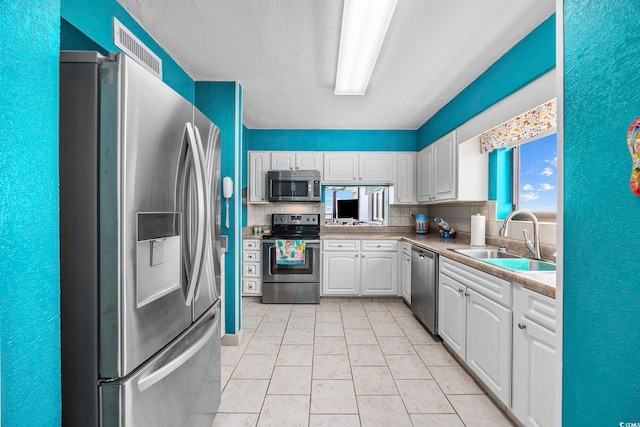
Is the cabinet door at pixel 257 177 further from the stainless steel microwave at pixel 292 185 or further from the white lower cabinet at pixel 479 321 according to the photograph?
the white lower cabinet at pixel 479 321

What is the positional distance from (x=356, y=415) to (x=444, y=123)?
2.95 m

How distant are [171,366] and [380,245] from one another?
3.04 metres

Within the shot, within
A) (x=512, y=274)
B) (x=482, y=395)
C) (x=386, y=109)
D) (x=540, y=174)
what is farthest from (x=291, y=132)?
(x=482, y=395)

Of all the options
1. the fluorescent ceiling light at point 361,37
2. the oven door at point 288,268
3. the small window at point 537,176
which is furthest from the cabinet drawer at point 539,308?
the oven door at point 288,268

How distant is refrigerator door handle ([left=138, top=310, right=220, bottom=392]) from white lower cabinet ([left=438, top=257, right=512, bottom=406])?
5.38ft

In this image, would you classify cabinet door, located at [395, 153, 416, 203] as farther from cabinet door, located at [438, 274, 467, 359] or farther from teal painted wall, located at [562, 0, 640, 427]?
teal painted wall, located at [562, 0, 640, 427]

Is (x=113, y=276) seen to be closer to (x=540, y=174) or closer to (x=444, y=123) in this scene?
(x=540, y=174)

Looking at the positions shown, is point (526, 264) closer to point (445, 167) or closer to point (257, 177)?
point (445, 167)

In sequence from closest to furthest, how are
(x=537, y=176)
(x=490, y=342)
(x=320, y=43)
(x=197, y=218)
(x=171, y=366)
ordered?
(x=171, y=366) → (x=197, y=218) → (x=490, y=342) → (x=320, y=43) → (x=537, y=176)

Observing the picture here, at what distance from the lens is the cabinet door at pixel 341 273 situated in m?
3.75

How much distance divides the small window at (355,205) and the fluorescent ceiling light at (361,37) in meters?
1.96

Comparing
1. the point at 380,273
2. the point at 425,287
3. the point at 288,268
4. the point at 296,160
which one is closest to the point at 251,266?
the point at 288,268

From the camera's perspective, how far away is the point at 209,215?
131 centimetres

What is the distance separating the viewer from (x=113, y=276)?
84cm
